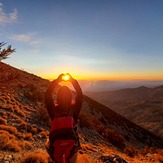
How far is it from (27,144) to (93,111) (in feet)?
100

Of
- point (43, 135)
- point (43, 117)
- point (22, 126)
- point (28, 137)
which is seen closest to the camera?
point (28, 137)

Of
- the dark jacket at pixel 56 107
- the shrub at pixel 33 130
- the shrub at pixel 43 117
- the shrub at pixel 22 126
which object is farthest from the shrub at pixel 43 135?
the dark jacket at pixel 56 107

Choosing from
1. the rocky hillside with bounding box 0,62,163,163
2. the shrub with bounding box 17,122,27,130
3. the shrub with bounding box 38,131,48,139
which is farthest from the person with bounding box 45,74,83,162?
the shrub with bounding box 17,122,27,130

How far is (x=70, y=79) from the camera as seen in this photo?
4.95m

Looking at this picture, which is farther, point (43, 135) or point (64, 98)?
point (43, 135)

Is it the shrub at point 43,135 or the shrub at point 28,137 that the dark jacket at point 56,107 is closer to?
the shrub at point 28,137

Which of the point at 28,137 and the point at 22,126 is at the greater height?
the point at 22,126

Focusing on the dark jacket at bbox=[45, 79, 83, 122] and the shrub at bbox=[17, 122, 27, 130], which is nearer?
the dark jacket at bbox=[45, 79, 83, 122]

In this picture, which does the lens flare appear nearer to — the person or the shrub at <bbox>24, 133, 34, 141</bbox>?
the person

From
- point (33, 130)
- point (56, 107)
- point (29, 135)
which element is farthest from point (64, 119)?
point (33, 130)

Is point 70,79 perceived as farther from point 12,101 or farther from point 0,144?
point 12,101

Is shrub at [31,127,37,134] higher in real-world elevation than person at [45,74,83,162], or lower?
lower

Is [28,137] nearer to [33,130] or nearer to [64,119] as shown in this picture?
[33,130]

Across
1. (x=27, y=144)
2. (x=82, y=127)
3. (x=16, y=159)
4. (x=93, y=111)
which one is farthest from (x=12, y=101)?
(x=93, y=111)
